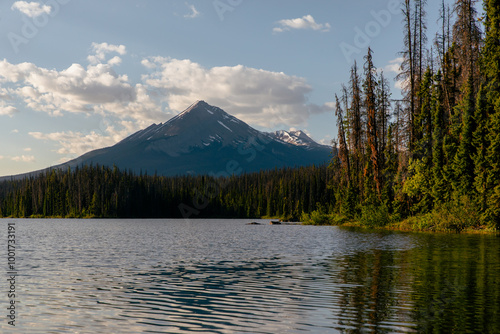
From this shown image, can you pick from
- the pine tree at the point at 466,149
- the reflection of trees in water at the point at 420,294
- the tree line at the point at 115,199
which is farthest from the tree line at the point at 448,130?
the tree line at the point at 115,199

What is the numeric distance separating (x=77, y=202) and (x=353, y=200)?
454ft

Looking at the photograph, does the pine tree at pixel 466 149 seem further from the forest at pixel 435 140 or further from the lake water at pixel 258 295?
the lake water at pixel 258 295

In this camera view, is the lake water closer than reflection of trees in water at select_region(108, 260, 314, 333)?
Yes

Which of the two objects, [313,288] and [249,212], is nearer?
[313,288]

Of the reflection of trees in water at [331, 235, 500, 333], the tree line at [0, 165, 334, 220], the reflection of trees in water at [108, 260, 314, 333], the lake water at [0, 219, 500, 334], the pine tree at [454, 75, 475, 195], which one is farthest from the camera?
the tree line at [0, 165, 334, 220]

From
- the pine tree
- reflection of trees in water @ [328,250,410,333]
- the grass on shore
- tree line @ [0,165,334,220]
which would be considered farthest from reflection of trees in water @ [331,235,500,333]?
tree line @ [0,165,334,220]

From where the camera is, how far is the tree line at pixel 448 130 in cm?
5084

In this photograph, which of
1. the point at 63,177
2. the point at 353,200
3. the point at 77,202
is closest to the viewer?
the point at 353,200

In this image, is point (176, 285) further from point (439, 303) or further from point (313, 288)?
point (439, 303)

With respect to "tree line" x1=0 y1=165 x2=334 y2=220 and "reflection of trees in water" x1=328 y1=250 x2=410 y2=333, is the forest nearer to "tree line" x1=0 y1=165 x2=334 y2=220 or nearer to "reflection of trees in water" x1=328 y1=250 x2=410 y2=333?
"reflection of trees in water" x1=328 y1=250 x2=410 y2=333

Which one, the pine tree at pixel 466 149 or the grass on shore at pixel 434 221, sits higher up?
the pine tree at pixel 466 149

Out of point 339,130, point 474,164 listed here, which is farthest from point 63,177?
point 474,164

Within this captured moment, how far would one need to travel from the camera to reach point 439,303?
42.8 ft

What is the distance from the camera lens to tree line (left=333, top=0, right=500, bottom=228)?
167ft
